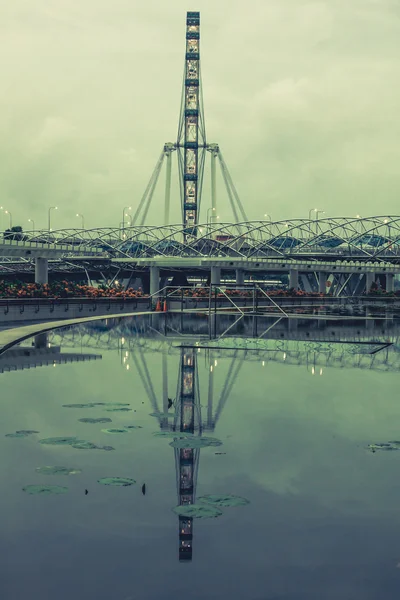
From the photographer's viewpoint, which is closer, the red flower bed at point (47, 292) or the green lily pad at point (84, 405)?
the green lily pad at point (84, 405)

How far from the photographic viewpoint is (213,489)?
12.2m

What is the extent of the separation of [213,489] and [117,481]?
64.4 inches

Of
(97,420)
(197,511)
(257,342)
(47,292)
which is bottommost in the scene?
(197,511)

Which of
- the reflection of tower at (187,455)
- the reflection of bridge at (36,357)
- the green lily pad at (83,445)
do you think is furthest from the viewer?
the reflection of bridge at (36,357)

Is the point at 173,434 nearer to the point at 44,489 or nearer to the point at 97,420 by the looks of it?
the point at 97,420

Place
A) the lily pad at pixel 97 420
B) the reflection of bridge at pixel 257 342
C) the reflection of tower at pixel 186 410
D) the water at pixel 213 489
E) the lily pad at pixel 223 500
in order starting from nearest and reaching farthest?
the water at pixel 213 489, the lily pad at pixel 223 500, the reflection of tower at pixel 186 410, the lily pad at pixel 97 420, the reflection of bridge at pixel 257 342

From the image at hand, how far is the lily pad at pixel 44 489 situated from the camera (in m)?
12.0

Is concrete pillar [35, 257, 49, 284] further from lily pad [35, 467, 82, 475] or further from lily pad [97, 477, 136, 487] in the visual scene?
lily pad [97, 477, 136, 487]

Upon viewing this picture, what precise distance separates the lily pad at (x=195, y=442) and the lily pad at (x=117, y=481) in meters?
2.58

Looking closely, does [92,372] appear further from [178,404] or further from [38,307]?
[38,307]

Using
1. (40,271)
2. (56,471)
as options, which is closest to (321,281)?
(40,271)

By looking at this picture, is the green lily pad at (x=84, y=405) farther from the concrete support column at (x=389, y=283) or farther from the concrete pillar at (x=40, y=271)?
the concrete support column at (x=389, y=283)

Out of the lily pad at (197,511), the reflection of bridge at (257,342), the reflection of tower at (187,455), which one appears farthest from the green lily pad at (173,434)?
the lily pad at (197,511)

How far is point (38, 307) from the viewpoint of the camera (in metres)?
58.1
